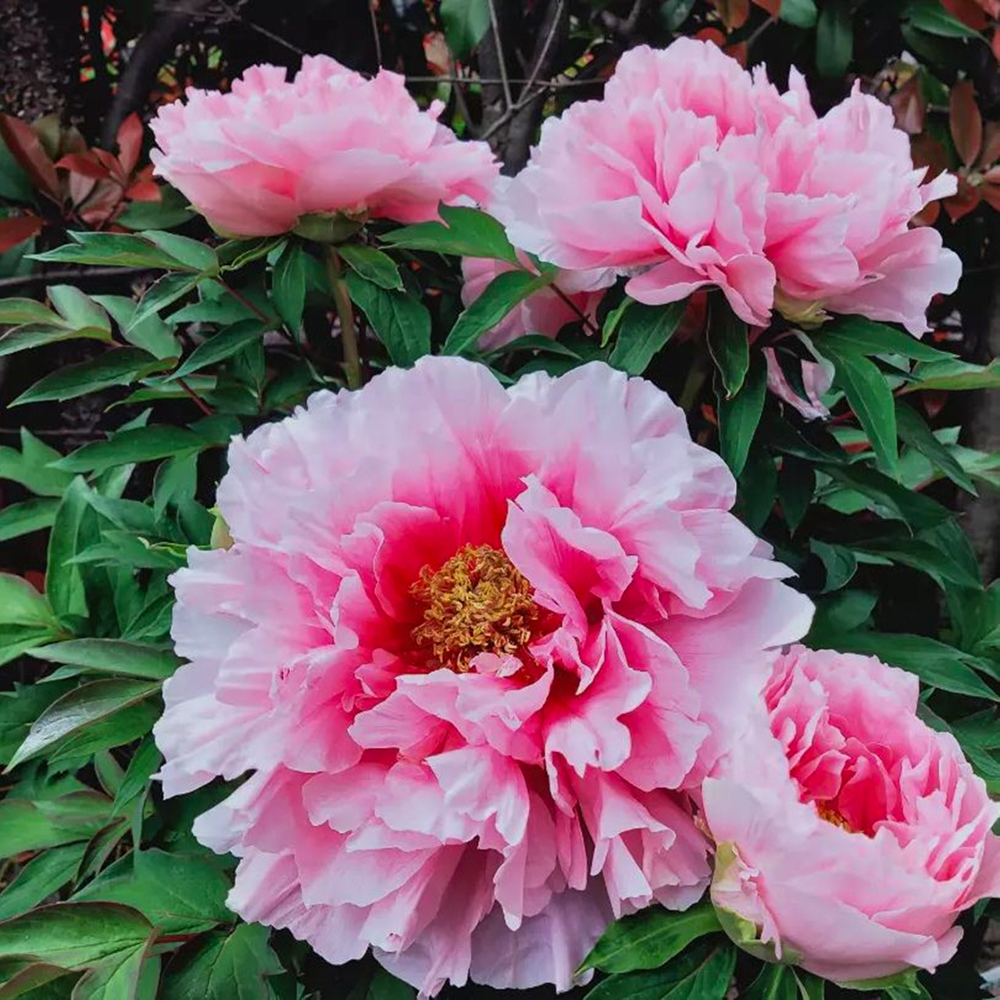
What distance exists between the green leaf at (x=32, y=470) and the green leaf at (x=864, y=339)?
0.56 m

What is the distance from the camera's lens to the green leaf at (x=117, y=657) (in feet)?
1.79

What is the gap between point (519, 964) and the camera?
1.30 ft

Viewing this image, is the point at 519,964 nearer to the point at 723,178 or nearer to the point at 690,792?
the point at 690,792

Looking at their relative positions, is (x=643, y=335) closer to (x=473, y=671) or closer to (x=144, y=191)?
(x=473, y=671)

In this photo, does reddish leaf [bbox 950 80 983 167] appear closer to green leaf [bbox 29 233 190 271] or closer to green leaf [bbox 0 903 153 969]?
green leaf [bbox 29 233 190 271]

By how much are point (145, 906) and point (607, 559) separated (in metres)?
0.28

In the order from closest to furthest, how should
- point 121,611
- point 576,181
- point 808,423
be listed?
point 576,181 < point 808,423 < point 121,611

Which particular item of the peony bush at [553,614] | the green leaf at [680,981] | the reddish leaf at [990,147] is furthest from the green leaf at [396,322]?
the reddish leaf at [990,147]

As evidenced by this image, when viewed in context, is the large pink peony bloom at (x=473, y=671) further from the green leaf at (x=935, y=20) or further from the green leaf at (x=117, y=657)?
the green leaf at (x=935, y=20)

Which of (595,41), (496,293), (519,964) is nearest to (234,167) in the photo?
(496,293)

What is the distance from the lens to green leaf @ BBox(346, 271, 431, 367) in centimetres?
55

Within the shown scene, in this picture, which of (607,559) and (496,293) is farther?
(496,293)

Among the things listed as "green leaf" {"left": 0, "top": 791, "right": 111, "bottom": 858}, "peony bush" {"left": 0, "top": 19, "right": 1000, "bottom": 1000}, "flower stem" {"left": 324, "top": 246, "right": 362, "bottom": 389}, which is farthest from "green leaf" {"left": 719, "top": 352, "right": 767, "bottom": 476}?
"green leaf" {"left": 0, "top": 791, "right": 111, "bottom": 858}

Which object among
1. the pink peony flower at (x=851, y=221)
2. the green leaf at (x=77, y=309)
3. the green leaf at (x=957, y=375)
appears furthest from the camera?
the green leaf at (x=77, y=309)
